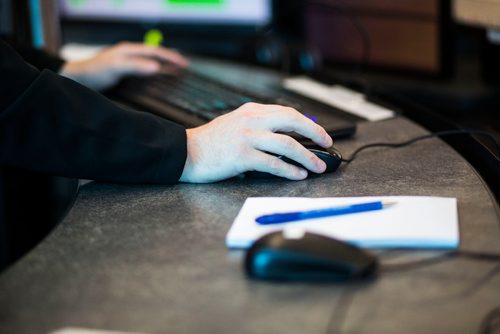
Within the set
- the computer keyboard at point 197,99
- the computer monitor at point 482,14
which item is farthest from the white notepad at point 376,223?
the computer monitor at point 482,14

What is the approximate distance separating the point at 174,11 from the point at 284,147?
0.94 meters

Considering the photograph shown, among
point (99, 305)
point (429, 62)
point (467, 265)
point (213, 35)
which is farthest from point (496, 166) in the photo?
point (213, 35)

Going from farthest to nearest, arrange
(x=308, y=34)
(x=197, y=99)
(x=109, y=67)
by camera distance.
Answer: (x=308, y=34), (x=109, y=67), (x=197, y=99)

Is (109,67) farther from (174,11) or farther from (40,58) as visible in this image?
(174,11)

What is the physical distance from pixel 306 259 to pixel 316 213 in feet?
0.43

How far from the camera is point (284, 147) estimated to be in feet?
2.67

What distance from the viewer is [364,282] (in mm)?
574

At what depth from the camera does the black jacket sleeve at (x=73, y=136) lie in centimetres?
81

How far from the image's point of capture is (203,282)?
23.1 inches

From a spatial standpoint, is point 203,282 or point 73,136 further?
point 73,136

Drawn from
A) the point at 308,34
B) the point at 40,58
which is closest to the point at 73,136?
the point at 40,58

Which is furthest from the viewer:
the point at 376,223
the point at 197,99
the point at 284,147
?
the point at 197,99

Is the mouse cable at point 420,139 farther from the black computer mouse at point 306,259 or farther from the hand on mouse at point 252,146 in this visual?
the black computer mouse at point 306,259

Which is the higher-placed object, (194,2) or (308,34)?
(194,2)
